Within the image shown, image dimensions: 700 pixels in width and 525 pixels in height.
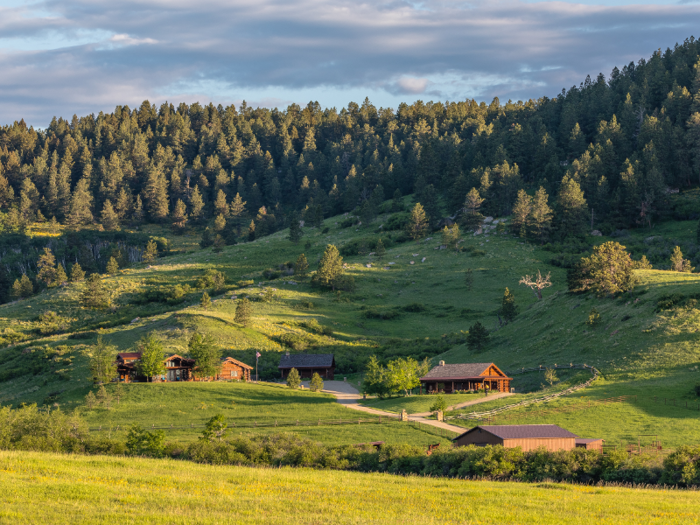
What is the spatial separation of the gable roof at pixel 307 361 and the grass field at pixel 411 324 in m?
2.45

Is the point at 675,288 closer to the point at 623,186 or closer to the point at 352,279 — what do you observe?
the point at 352,279

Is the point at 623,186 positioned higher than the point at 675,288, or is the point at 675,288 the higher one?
the point at 623,186

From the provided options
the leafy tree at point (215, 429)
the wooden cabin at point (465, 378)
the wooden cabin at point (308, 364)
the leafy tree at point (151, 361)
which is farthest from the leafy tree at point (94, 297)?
the leafy tree at point (215, 429)

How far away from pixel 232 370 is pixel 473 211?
249 ft

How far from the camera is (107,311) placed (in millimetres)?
118438

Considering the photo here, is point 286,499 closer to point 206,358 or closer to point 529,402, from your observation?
point 529,402

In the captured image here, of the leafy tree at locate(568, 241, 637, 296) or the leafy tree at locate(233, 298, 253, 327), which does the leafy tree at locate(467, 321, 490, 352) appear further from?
the leafy tree at locate(233, 298, 253, 327)

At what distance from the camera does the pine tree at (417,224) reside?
146250 mm

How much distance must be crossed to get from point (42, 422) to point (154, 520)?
96.3 ft

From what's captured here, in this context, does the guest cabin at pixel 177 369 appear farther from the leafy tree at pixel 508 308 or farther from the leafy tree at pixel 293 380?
the leafy tree at pixel 508 308

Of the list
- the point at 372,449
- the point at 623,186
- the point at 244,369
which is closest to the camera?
the point at 372,449

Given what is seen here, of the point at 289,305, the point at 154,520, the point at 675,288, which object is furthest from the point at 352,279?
the point at 154,520

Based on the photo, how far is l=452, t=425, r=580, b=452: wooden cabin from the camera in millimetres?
41562

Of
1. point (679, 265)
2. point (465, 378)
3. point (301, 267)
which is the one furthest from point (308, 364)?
point (679, 265)
